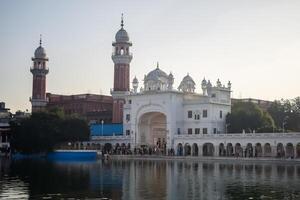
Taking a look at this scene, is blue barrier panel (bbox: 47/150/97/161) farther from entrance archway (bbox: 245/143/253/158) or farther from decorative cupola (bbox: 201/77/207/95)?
decorative cupola (bbox: 201/77/207/95)

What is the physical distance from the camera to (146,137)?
85.2 meters

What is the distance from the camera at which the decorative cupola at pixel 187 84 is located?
278 ft

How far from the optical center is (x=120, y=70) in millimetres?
90875

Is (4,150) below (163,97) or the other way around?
below

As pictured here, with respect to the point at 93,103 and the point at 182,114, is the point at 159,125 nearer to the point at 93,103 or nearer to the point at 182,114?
the point at 182,114

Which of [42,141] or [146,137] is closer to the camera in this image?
[42,141]

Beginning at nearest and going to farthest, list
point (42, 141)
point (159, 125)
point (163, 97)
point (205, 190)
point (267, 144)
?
point (205, 190) < point (267, 144) < point (42, 141) < point (163, 97) < point (159, 125)

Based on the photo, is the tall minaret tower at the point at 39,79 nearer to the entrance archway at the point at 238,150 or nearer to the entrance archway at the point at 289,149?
the entrance archway at the point at 238,150

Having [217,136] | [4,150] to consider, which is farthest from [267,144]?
[4,150]

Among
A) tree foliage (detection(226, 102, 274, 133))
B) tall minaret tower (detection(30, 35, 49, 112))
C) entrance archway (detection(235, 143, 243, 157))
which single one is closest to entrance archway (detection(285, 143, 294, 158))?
entrance archway (detection(235, 143, 243, 157))

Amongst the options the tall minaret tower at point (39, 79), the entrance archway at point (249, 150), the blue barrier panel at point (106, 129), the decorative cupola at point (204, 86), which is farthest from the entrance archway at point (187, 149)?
the tall minaret tower at point (39, 79)

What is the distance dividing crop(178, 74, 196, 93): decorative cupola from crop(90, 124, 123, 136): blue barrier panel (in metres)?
11.5

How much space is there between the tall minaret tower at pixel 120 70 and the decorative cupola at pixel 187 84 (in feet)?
33.6

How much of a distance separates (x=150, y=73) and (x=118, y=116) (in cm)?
1095
